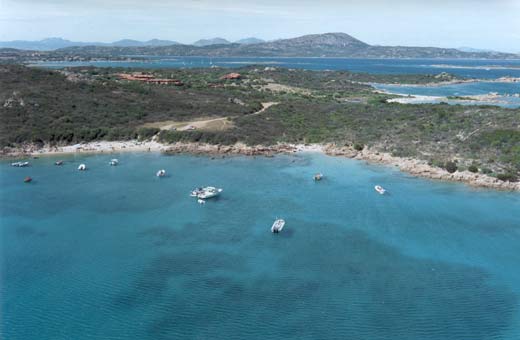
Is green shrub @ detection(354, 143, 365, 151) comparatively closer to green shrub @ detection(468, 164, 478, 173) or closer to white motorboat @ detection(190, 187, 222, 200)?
green shrub @ detection(468, 164, 478, 173)

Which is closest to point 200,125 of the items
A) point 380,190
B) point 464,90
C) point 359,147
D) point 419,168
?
point 359,147

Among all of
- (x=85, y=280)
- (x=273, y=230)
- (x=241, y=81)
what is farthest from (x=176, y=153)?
(x=241, y=81)

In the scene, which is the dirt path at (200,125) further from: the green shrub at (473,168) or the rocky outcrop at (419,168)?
the green shrub at (473,168)

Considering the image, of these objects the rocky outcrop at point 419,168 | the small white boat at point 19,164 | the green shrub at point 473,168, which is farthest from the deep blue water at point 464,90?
the small white boat at point 19,164

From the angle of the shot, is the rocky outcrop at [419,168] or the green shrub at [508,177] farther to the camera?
the green shrub at [508,177]

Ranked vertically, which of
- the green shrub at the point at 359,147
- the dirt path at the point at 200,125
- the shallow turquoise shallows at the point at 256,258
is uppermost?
the dirt path at the point at 200,125

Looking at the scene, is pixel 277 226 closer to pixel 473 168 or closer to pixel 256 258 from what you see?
pixel 256 258
